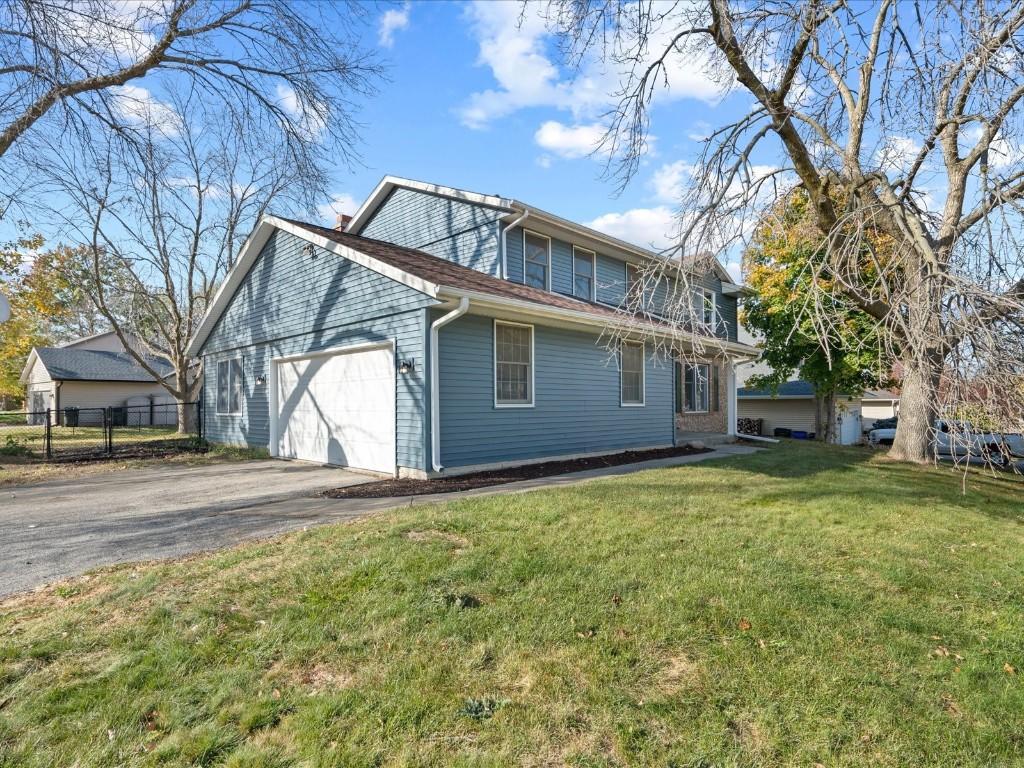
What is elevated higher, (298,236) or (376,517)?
(298,236)

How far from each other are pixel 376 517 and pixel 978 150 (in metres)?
9.46

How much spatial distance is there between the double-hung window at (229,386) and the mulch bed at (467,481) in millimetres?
7099

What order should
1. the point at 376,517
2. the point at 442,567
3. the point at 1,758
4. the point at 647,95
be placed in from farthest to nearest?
the point at 647,95 < the point at 376,517 < the point at 442,567 < the point at 1,758

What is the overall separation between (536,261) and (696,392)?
7915 millimetres

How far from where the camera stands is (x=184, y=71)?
1002 cm

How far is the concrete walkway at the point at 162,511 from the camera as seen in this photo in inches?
186

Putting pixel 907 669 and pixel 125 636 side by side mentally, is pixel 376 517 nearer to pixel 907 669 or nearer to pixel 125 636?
pixel 125 636

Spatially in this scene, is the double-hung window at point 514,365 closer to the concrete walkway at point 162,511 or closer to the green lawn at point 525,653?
the concrete walkway at point 162,511

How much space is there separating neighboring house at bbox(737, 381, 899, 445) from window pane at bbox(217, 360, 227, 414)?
2153cm

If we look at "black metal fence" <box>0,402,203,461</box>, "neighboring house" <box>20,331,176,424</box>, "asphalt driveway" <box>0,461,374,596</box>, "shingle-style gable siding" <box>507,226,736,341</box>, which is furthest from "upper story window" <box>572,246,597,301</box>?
"neighboring house" <box>20,331,176,424</box>

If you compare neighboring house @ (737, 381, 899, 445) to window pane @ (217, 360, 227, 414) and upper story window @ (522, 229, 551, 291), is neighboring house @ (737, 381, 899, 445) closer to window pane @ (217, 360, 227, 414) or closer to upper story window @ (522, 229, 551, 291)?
upper story window @ (522, 229, 551, 291)

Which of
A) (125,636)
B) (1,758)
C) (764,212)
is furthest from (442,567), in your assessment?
(764,212)

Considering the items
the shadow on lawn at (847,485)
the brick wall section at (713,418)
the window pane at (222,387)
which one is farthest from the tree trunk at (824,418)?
the window pane at (222,387)

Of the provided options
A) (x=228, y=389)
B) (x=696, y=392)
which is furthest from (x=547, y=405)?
(x=228, y=389)
